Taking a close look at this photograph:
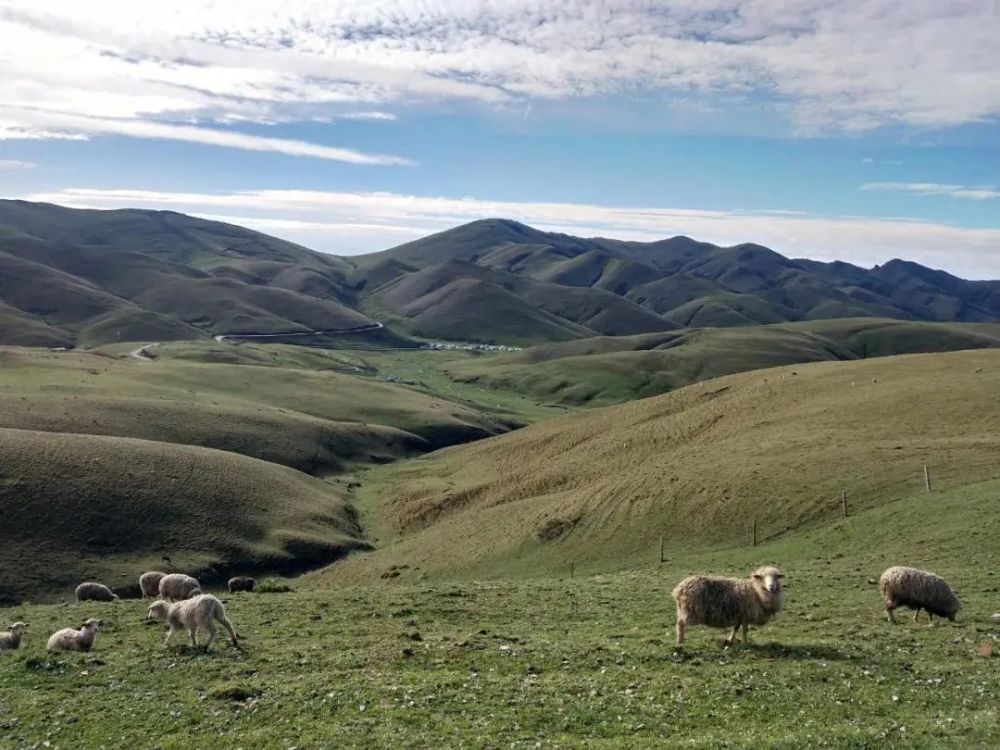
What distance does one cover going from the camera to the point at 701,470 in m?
46.7

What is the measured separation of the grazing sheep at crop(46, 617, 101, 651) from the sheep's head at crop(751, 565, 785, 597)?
18.0m

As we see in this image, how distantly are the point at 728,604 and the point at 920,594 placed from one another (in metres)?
6.00

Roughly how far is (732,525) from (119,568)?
1384 inches

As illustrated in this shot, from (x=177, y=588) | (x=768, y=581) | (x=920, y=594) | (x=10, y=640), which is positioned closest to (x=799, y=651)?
(x=768, y=581)

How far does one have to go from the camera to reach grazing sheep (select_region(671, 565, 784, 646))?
1898 centimetres

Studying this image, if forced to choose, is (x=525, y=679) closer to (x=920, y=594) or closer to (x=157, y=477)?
(x=920, y=594)

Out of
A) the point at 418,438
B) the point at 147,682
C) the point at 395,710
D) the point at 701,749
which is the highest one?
the point at 701,749

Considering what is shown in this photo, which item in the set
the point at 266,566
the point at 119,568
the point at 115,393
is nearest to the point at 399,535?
the point at 266,566

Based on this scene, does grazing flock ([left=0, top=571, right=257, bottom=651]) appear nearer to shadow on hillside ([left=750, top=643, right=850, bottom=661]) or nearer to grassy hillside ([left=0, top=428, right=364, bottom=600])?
shadow on hillside ([left=750, top=643, right=850, bottom=661])

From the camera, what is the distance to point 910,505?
35.8 metres

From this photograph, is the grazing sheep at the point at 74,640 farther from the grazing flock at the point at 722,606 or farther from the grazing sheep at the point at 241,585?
the grazing sheep at the point at 241,585

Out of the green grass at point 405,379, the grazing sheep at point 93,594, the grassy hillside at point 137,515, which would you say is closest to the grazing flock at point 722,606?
the grazing sheep at point 93,594

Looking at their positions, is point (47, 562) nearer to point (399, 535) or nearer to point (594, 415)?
point (399, 535)

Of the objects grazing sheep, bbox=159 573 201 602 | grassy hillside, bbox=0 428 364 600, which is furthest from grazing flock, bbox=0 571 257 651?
grassy hillside, bbox=0 428 364 600
